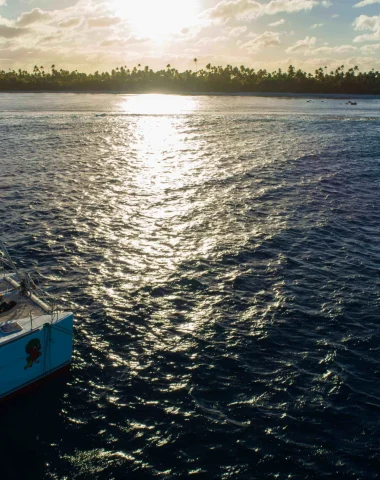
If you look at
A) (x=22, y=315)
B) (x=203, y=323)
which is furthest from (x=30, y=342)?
(x=203, y=323)

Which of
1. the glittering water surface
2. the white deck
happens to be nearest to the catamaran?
the white deck

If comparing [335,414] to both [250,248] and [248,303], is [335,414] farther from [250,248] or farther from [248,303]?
[250,248]

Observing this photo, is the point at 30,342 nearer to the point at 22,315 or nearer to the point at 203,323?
the point at 22,315

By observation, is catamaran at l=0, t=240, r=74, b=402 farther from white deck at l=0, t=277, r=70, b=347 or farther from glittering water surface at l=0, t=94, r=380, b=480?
glittering water surface at l=0, t=94, r=380, b=480

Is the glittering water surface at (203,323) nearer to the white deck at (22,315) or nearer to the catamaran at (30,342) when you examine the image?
the catamaran at (30,342)

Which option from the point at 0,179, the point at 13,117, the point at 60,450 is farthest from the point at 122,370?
the point at 13,117

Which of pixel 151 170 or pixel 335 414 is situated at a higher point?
pixel 151 170

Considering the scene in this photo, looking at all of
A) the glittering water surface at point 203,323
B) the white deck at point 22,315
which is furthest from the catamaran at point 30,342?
the glittering water surface at point 203,323
